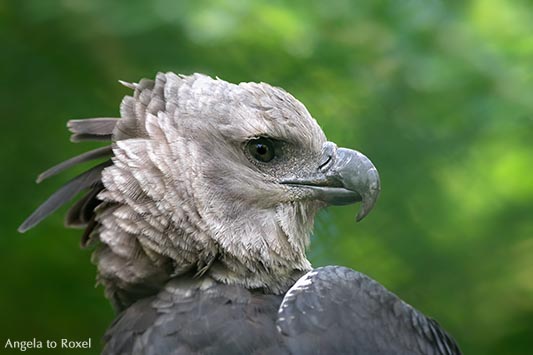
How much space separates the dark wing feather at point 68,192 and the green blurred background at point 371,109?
1039mm

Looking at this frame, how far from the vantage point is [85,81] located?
5.13m

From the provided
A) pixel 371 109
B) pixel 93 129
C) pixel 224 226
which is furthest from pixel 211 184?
pixel 371 109

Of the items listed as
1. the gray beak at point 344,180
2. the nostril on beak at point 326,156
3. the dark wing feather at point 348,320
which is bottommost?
the dark wing feather at point 348,320

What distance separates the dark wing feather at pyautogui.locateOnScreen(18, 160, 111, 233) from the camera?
12.3 feet

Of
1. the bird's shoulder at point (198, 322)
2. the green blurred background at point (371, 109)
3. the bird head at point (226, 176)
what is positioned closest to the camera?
the bird's shoulder at point (198, 322)

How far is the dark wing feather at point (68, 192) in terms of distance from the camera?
12.3ft

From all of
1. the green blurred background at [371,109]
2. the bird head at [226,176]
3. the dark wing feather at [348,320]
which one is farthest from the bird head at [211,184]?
the green blurred background at [371,109]

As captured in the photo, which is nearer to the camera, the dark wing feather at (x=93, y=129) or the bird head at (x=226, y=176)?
the bird head at (x=226, y=176)

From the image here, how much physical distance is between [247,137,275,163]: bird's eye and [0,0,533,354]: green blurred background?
0.51 meters

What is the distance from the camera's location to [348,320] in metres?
3.27

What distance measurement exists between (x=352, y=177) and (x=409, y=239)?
120 centimetres

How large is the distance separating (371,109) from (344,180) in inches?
41.5

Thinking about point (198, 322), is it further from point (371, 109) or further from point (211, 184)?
point (371, 109)

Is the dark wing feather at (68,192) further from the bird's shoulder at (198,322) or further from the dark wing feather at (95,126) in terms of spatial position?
the bird's shoulder at (198,322)
